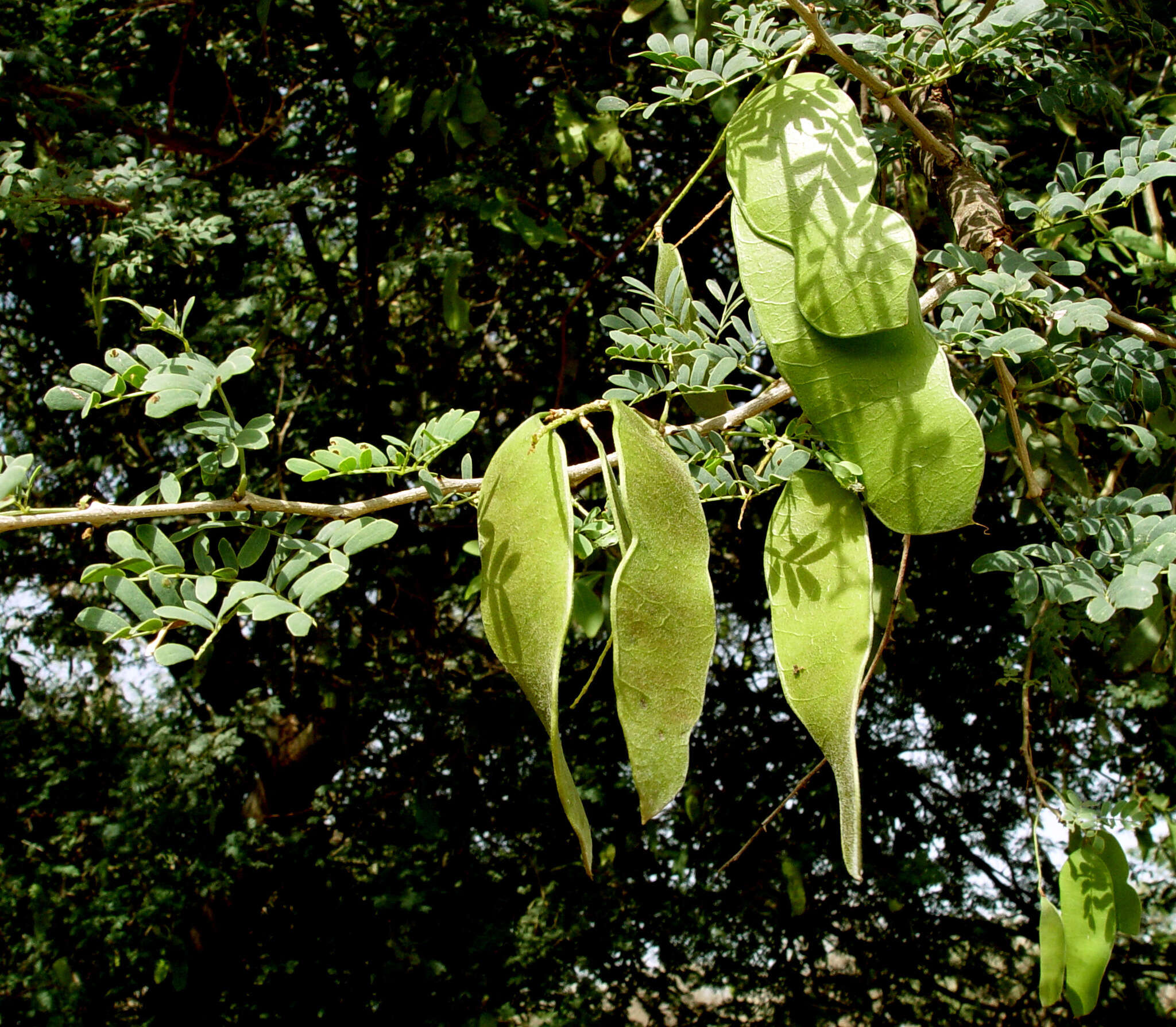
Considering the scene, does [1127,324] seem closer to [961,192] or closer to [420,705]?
[961,192]

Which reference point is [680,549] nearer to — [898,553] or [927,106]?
[927,106]

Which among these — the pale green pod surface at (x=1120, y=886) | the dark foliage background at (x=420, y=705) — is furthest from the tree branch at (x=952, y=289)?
the dark foliage background at (x=420, y=705)

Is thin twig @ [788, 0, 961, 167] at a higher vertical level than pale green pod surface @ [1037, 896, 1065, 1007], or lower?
higher

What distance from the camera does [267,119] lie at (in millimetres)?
1895

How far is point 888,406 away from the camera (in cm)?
54

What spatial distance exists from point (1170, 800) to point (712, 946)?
0.95m

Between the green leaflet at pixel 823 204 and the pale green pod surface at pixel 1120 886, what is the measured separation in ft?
2.24

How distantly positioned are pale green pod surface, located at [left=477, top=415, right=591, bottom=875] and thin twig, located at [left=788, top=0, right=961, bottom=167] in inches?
10.8

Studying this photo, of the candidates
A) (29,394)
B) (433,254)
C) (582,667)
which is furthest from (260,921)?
(433,254)

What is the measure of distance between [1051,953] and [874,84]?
799 millimetres

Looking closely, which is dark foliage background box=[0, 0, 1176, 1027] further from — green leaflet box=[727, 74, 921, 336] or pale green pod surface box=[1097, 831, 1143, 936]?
green leaflet box=[727, 74, 921, 336]

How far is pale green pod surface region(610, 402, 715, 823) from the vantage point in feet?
1.48

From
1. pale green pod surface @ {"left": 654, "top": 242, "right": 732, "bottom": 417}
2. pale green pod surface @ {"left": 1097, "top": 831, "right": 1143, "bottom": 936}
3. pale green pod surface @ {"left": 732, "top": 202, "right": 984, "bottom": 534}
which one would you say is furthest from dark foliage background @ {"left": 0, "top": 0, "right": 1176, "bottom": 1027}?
pale green pod surface @ {"left": 732, "top": 202, "right": 984, "bottom": 534}

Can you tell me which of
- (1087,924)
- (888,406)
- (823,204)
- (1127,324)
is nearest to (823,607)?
(888,406)
